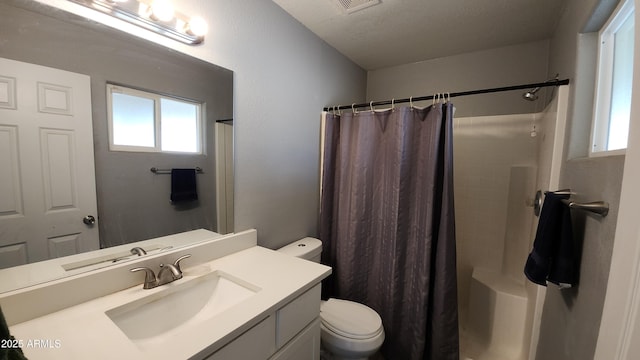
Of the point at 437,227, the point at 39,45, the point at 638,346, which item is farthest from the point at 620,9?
the point at 39,45

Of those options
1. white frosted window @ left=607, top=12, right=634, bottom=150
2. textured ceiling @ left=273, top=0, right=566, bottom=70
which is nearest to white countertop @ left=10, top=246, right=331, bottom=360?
white frosted window @ left=607, top=12, right=634, bottom=150

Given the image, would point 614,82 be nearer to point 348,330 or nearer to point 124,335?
point 348,330

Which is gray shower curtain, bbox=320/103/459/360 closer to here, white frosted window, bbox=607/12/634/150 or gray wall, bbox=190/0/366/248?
gray wall, bbox=190/0/366/248

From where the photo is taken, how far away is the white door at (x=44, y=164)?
76 cm

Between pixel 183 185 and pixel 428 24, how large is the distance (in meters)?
1.88

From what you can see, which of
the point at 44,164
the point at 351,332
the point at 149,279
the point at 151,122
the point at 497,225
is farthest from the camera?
the point at 497,225

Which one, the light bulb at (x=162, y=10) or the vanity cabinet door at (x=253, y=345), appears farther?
the light bulb at (x=162, y=10)

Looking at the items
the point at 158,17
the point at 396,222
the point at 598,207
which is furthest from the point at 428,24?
the point at 158,17

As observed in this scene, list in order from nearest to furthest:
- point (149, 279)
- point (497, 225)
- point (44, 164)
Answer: point (44, 164)
point (149, 279)
point (497, 225)

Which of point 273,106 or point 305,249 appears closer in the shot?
point 273,106

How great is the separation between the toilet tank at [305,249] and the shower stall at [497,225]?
1.28 metres

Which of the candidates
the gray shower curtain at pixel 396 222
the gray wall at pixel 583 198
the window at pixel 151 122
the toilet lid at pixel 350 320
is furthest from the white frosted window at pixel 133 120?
the gray wall at pixel 583 198

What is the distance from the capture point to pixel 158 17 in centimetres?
102

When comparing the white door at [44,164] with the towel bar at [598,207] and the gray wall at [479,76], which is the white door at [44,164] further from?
the gray wall at [479,76]
